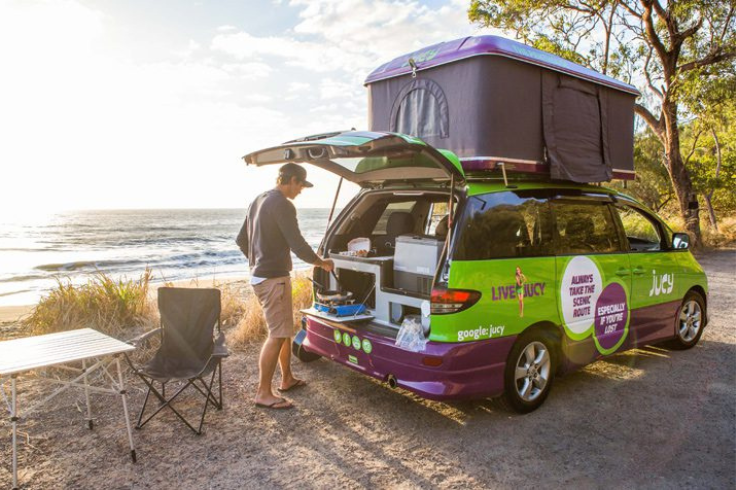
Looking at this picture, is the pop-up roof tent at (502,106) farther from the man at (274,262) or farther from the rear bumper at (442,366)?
the rear bumper at (442,366)

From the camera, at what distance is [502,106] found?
4234 millimetres

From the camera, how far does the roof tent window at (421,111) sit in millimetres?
4473

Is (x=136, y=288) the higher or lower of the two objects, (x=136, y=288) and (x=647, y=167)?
the lower

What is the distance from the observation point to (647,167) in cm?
2117

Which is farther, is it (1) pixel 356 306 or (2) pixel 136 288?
(2) pixel 136 288

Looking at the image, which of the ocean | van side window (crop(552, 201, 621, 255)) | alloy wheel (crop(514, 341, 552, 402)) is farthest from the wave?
alloy wheel (crop(514, 341, 552, 402))

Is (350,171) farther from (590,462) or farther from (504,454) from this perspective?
(590,462)

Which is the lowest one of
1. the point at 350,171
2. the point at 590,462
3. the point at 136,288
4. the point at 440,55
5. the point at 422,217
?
the point at 590,462

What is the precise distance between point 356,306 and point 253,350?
2051 millimetres

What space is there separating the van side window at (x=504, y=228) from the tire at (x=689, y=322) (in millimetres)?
2471

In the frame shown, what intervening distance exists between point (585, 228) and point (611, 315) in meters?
0.83

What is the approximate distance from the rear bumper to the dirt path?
38 cm

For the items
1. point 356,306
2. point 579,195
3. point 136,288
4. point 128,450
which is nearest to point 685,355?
point 579,195

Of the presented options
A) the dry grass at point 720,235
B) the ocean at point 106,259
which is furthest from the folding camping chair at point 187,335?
the dry grass at point 720,235
